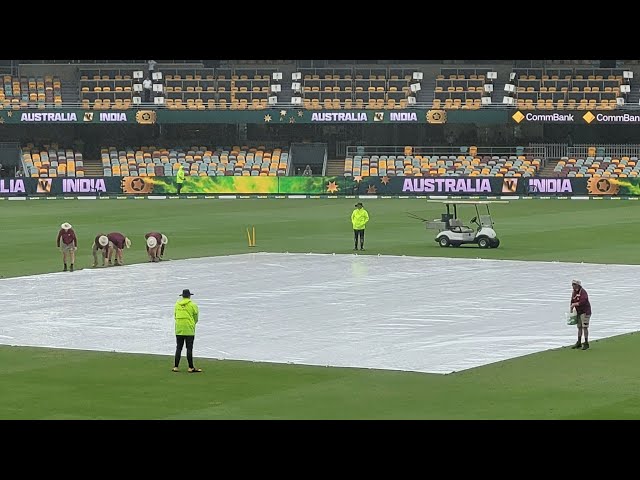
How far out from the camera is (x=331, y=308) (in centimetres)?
3322

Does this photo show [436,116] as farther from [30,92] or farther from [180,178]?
[30,92]

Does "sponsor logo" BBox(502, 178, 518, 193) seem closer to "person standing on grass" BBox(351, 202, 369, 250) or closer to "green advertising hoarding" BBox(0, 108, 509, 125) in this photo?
"green advertising hoarding" BBox(0, 108, 509, 125)

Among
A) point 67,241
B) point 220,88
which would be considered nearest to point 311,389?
point 67,241

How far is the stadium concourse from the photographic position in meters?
27.3

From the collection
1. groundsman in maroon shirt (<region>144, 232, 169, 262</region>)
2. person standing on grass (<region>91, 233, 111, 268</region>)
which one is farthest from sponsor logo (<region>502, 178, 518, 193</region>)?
person standing on grass (<region>91, 233, 111, 268</region>)

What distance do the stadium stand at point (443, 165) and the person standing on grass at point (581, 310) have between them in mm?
56419

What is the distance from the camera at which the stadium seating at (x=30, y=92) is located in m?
89.3

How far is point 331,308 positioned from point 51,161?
57830mm

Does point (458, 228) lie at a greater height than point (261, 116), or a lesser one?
lesser

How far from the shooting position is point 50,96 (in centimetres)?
9100

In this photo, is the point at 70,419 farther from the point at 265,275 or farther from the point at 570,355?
the point at 265,275

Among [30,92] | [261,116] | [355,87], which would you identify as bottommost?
[261,116]

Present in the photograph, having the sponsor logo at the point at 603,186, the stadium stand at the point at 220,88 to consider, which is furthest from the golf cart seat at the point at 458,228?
the stadium stand at the point at 220,88

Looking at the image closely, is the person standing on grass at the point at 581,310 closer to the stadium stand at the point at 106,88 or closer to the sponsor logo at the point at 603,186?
the sponsor logo at the point at 603,186
